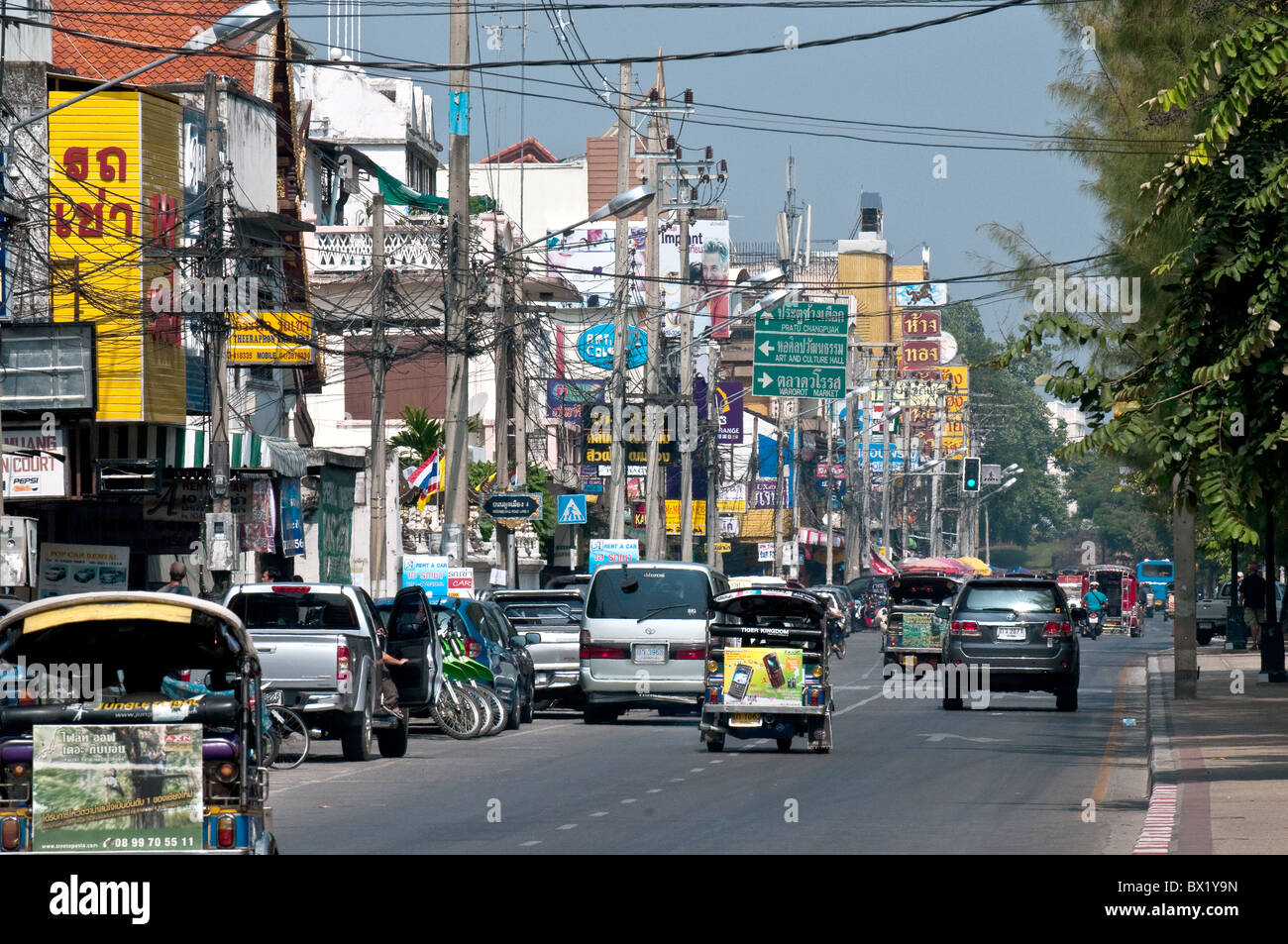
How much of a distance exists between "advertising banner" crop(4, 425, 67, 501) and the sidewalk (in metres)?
15.0

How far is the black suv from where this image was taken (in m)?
29.0

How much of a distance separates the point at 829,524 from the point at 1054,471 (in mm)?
112653

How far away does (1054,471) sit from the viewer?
192 meters

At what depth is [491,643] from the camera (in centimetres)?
2583

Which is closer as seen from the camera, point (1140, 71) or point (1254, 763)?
point (1254, 763)

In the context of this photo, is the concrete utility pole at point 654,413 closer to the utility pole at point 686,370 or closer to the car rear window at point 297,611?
the utility pole at point 686,370

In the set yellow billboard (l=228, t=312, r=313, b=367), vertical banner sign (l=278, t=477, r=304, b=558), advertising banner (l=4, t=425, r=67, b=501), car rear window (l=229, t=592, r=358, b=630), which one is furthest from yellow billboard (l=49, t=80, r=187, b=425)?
car rear window (l=229, t=592, r=358, b=630)

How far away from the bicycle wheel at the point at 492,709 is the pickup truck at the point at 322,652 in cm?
303

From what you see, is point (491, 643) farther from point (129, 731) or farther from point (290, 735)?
point (129, 731)

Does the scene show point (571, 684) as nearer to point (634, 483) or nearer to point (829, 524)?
point (634, 483)

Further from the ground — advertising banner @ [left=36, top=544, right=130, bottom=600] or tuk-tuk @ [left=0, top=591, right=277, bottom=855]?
advertising banner @ [left=36, top=544, right=130, bottom=600]

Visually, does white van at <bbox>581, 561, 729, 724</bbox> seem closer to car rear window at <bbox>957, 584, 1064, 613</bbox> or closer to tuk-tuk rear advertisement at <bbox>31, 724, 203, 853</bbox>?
car rear window at <bbox>957, 584, 1064, 613</bbox>

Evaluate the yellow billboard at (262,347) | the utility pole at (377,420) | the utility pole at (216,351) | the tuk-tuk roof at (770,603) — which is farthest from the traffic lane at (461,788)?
the yellow billboard at (262,347)
